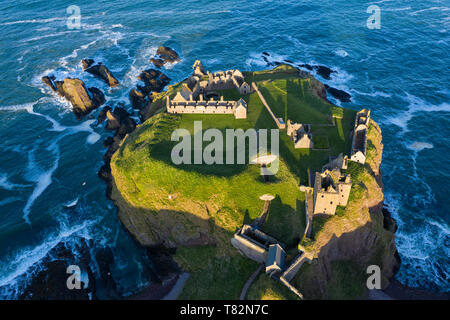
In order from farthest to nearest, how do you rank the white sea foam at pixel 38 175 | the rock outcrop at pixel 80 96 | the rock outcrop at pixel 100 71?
the rock outcrop at pixel 100 71 → the rock outcrop at pixel 80 96 → the white sea foam at pixel 38 175

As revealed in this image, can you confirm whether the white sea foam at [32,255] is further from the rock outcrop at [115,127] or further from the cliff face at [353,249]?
the cliff face at [353,249]

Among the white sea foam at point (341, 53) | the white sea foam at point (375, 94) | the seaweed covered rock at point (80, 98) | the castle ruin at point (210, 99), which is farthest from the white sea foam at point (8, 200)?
the white sea foam at point (341, 53)

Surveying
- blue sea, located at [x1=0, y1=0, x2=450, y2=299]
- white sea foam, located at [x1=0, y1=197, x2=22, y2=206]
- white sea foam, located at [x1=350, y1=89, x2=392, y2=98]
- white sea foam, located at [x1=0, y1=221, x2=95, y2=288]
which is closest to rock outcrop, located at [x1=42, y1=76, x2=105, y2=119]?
blue sea, located at [x1=0, y1=0, x2=450, y2=299]

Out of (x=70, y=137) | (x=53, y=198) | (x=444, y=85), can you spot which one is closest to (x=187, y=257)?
(x=53, y=198)

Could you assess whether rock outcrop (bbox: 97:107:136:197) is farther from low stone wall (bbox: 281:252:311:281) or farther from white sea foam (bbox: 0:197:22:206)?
low stone wall (bbox: 281:252:311:281)

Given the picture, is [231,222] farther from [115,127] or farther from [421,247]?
[115,127]
